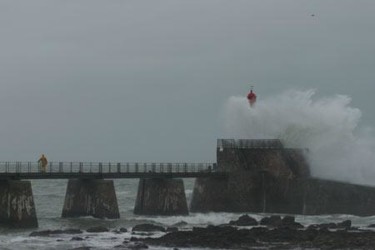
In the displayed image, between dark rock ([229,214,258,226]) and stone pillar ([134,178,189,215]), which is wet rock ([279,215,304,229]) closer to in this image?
dark rock ([229,214,258,226])

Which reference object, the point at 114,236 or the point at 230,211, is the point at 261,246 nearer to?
the point at 114,236

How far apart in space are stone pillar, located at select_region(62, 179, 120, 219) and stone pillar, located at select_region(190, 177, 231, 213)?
6.73m

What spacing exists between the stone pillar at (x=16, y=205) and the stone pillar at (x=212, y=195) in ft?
42.3

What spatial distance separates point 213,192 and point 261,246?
57.9 ft

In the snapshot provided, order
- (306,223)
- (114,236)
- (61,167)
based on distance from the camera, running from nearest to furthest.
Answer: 1. (114,236)
2. (306,223)
3. (61,167)

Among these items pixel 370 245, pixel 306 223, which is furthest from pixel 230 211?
pixel 370 245

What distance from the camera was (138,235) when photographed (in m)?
35.8

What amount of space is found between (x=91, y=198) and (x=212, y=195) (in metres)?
8.50

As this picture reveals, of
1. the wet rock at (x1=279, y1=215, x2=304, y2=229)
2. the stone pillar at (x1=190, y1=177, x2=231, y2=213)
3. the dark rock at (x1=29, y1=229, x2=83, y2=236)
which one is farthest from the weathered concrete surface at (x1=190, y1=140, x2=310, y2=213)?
the dark rock at (x1=29, y1=229, x2=83, y2=236)

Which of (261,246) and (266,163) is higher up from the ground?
(266,163)

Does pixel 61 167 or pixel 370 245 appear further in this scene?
pixel 61 167

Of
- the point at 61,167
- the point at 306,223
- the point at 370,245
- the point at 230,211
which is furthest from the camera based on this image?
the point at 230,211

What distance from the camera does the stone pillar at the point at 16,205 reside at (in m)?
38.7

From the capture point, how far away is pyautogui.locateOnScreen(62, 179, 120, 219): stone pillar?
1738 inches
